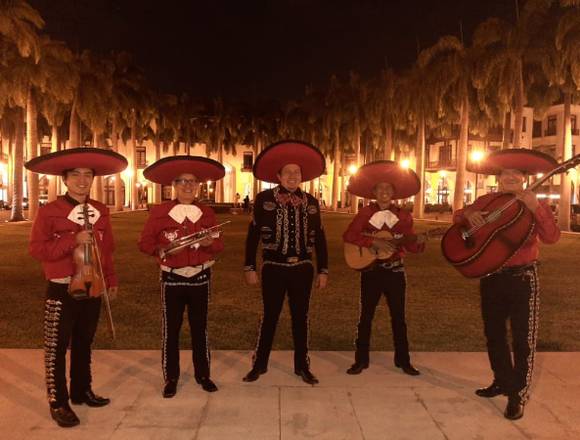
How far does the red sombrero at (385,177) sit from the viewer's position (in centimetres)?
591

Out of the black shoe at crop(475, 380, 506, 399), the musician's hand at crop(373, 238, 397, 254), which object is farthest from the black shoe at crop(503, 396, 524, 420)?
the musician's hand at crop(373, 238, 397, 254)

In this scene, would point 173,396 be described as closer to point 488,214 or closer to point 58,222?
point 58,222

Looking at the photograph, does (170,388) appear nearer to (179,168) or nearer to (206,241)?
(206,241)

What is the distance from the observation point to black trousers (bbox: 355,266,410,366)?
19.0 feet

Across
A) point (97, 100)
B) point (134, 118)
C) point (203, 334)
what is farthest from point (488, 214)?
point (134, 118)

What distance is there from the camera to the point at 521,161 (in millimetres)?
4898

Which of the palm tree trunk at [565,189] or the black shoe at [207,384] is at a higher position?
the palm tree trunk at [565,189]

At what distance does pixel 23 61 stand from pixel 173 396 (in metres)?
32.1

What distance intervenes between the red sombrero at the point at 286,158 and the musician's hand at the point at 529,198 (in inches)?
80.9

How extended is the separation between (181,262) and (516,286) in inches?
119

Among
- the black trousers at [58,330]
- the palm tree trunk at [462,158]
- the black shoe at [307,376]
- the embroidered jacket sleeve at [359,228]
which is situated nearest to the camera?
the black trousers at [58,330]

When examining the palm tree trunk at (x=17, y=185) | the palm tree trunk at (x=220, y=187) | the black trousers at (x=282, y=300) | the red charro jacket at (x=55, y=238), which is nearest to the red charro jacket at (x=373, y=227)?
the black trousers at (x=282, y=300)

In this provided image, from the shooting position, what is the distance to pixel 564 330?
25.6 feet

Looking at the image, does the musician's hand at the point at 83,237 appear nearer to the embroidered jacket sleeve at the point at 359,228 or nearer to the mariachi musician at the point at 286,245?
the mariachi musician at the point at 286,245
